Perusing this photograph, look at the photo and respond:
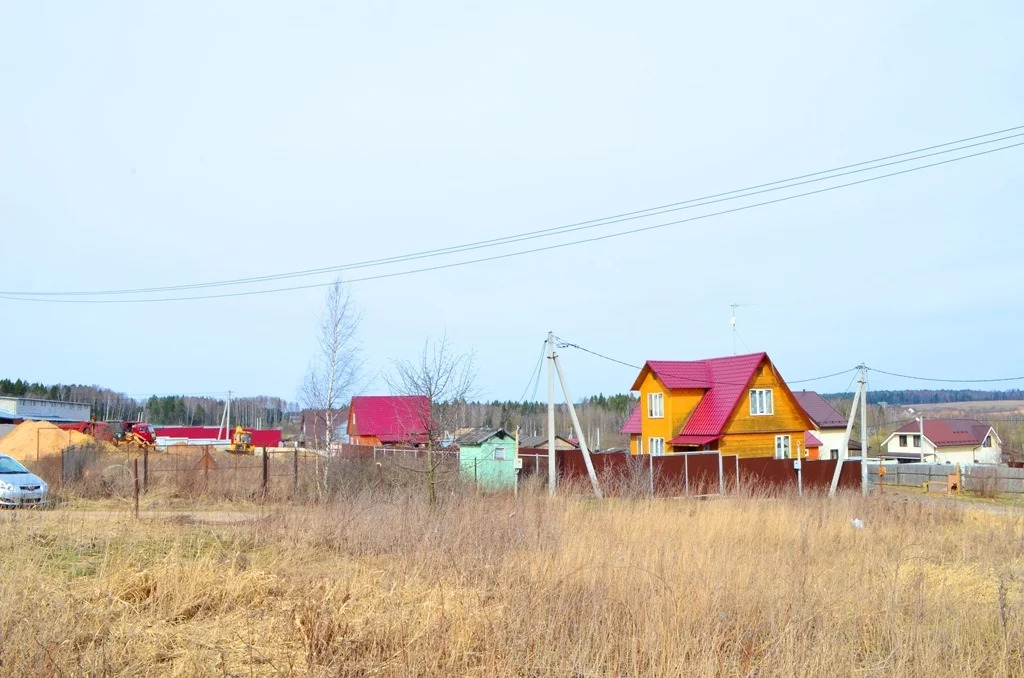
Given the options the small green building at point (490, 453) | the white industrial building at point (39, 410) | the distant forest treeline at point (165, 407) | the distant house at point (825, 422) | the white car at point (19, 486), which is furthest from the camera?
the distant forest treeline at point (165, 407)

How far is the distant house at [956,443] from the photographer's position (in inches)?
2785

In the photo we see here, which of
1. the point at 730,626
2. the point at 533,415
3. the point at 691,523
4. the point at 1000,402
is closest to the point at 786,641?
the point at 730,626

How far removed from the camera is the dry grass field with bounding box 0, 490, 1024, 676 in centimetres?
576

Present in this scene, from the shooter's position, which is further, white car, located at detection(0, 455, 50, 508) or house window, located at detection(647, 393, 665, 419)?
house window, located at detection(647, 393, 665, 419)

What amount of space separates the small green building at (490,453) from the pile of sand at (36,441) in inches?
532

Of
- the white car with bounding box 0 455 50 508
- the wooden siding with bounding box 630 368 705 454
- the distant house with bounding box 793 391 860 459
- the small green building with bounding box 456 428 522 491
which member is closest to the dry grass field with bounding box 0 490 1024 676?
the white car with bounding box 0 455 50 508

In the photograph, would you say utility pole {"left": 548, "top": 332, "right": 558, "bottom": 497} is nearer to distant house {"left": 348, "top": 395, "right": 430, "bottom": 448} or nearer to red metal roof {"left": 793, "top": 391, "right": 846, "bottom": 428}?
distant house {"left": 348, "top": 395, "right": 430, "bottom": 448}

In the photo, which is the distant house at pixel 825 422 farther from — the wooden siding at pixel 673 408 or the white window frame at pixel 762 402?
the wooden siding at pixel 673 408

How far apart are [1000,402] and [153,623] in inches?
8828

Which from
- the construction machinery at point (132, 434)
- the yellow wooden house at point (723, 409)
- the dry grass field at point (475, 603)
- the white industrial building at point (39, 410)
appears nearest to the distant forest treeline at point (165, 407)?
the white industrial building at point (39, 410)

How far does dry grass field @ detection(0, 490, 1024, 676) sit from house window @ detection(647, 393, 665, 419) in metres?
29.2

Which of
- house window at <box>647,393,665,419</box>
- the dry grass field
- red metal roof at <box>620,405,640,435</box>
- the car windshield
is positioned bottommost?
the dry grass field

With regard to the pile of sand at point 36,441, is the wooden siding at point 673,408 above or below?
above

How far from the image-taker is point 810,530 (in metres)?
13.0
